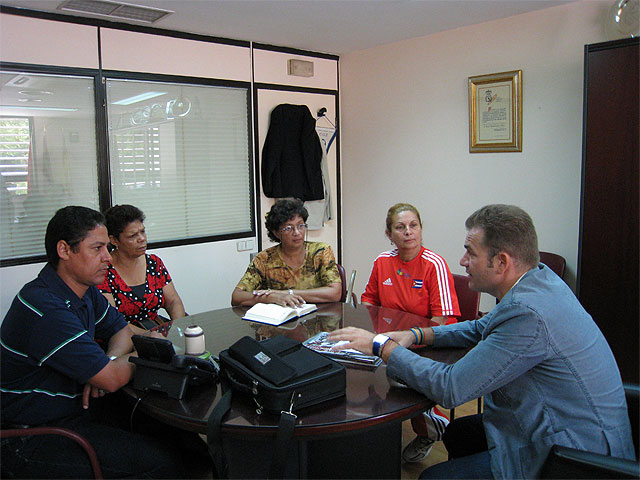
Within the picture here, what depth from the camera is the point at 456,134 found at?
4488mm

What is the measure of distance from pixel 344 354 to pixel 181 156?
113 inches

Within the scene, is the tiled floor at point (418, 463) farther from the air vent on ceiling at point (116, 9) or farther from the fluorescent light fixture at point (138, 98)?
the air vent on ceiling at point (116, 9)

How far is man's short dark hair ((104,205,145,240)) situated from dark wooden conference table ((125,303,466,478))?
69 cm

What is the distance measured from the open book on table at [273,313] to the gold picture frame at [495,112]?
7.66ft

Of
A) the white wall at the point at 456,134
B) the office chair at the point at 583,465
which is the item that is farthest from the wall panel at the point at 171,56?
the office chair at the point at 583,465

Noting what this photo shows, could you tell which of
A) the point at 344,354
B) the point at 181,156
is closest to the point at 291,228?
the point at 344,354

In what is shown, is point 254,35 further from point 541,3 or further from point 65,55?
point 541,3

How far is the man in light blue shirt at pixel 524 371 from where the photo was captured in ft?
5.04

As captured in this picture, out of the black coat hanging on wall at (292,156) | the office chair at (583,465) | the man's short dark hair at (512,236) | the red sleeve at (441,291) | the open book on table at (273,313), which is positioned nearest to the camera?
the office chair at (583,465)

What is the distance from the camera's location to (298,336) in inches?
91.4

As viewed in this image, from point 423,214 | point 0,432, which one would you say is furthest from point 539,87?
point 0,432

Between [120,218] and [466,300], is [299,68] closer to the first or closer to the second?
[120,218]

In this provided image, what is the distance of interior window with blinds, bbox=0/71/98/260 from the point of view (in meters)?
3.56

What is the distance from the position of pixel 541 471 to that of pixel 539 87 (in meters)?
3.13
